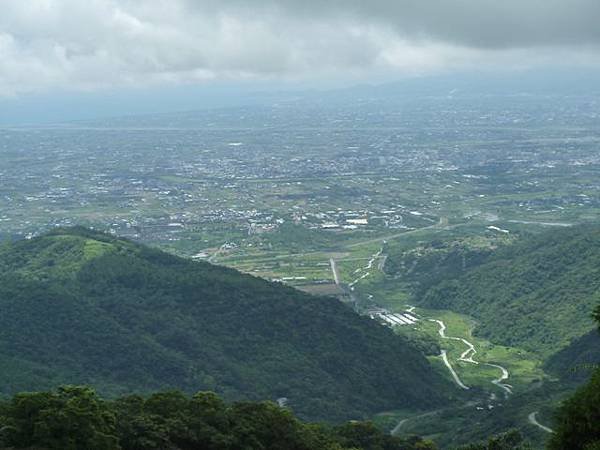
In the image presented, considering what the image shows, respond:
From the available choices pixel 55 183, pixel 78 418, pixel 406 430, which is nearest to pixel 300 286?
pixel 406 430

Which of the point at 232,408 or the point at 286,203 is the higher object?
the point at 232,408

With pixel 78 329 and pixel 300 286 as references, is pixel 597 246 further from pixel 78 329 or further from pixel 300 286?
pixel 78 329

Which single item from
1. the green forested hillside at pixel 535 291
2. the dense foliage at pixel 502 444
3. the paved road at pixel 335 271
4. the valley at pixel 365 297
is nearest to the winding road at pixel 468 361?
the valley at pixel 365 297

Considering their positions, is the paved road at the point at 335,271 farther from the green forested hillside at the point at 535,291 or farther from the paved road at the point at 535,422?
the paved road at the point at 535,422

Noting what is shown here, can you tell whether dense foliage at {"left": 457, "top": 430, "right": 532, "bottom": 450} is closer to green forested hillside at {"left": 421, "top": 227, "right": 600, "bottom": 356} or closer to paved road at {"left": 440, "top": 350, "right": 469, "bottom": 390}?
paved road at {"left": 440, "top": 350, "right": 469, "bottom": 390}

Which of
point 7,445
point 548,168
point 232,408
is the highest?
point 7,445

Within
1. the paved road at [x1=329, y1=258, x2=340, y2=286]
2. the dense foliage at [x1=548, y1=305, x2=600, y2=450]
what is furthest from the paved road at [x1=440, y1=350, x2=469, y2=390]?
the dense foliage at [x1=548, y1=305, x2=600, y2=450]

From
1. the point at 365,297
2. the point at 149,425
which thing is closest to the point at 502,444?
the point at 149,425
